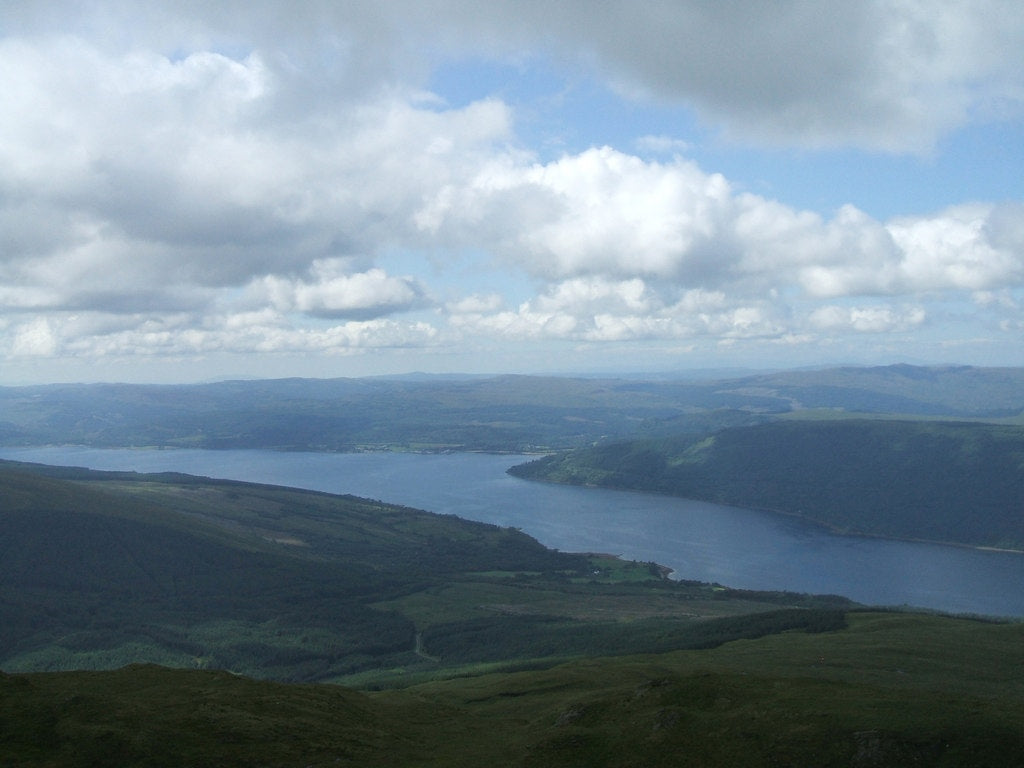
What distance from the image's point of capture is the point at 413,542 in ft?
652

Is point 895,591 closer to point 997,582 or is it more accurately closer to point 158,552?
point 997,582

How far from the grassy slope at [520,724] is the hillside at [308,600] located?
127 ft

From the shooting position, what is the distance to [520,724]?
4884cm

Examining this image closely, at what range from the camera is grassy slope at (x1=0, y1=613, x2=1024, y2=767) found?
1368 inches

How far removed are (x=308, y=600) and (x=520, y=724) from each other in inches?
4088

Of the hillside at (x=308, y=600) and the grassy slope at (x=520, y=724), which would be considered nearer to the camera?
the grassy slope at (x=520, y=724)

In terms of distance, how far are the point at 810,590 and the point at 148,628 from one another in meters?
120

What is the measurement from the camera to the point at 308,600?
473 ft

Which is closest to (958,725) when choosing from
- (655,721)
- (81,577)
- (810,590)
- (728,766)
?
(728,766)

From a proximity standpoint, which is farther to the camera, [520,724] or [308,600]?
[308,600]

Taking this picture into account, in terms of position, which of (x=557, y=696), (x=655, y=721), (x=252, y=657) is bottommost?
(x=252, y=657)

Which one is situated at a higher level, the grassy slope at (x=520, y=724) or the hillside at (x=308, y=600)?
the grassy slope at (x=520, y=724)

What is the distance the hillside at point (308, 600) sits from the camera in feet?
353

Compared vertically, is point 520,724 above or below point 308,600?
above
